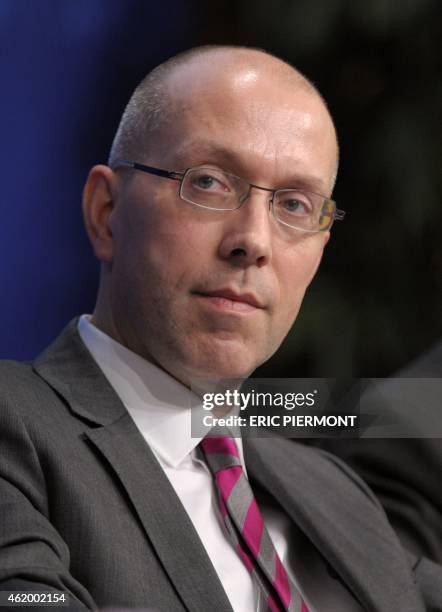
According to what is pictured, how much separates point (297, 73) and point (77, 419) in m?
0.76

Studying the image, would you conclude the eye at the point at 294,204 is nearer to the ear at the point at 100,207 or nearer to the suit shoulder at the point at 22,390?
the ear at the point at 100,207

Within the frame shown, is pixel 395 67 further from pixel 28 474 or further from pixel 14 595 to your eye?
pixel 14 595

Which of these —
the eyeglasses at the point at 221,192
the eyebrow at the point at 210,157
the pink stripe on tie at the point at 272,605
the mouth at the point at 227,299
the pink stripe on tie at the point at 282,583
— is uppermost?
the eyebrow at the point at 210,157

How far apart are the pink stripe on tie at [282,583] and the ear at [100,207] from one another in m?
0.61

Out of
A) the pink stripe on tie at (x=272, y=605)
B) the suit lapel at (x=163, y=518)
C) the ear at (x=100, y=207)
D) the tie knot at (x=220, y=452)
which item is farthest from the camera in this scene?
the ear at (x=100, y=207)

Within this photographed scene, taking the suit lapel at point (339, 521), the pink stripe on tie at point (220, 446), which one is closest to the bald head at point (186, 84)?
the pink stripe on tie at point (220, 446)

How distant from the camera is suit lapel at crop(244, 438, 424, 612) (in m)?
1.61

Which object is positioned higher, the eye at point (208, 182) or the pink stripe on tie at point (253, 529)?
the eye at point (208, 182)

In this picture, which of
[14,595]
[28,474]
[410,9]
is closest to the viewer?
[14,595]

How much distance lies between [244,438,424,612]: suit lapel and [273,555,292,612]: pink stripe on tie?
167 mm

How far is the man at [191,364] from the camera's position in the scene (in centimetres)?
129

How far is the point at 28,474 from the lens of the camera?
127cm

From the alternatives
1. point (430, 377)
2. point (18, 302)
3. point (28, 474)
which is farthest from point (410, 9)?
point (28, 474)

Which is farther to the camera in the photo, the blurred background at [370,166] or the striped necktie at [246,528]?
the blurred background at [370,166]
